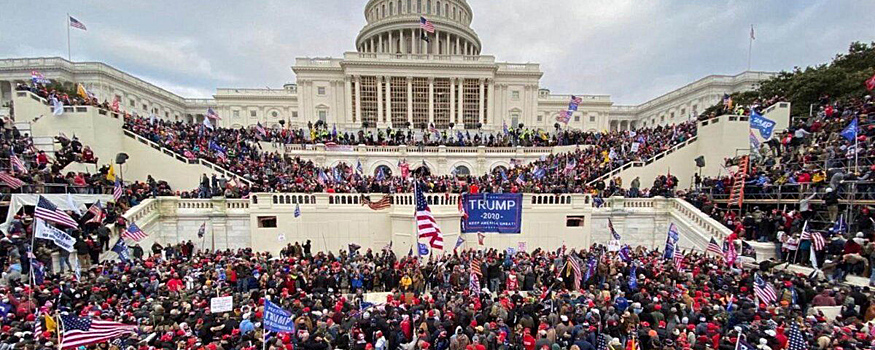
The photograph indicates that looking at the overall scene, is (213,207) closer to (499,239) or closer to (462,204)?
(462,204)

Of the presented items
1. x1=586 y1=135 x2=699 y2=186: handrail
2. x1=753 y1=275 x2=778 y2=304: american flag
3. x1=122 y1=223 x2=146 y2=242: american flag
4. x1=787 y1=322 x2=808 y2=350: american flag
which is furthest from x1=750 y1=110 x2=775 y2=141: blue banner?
x1=122 y1=223 x2=146 y2=242: american flag

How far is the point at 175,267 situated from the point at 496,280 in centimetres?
1131

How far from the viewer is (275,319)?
7652mm

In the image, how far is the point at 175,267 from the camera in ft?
43.3

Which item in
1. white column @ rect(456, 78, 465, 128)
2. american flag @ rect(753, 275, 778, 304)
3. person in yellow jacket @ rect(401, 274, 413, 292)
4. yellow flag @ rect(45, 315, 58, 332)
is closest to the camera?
yellow flag @ rect(45, 315, 58, 332)

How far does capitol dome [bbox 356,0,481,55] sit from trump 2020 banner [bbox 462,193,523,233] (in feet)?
185

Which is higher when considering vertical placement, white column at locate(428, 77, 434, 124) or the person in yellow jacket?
white column at locate(428, 77, 434, 124)

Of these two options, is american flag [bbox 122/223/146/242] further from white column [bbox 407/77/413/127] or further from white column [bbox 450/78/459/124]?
white column [bbox 450/78/459/124]

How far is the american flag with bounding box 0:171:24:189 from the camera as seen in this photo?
14.3 metres

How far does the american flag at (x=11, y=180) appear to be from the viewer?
564 inches

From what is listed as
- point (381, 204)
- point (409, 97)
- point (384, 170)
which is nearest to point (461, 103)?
point (409, 97)

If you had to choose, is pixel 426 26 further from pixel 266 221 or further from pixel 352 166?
pixel 266 221

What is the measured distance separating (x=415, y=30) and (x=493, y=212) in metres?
60.0

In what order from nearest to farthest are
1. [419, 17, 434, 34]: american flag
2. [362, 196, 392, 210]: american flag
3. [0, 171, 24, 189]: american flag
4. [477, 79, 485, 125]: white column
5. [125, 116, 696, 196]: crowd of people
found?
[0, 171, 24, 189]: american flag < [362, 196, 392, 210]: american flag < [125, 116, 696, 196]: crowd of people < [419, 17, 434, 34]: american flag < [477, 79, 485, 125]: white column
